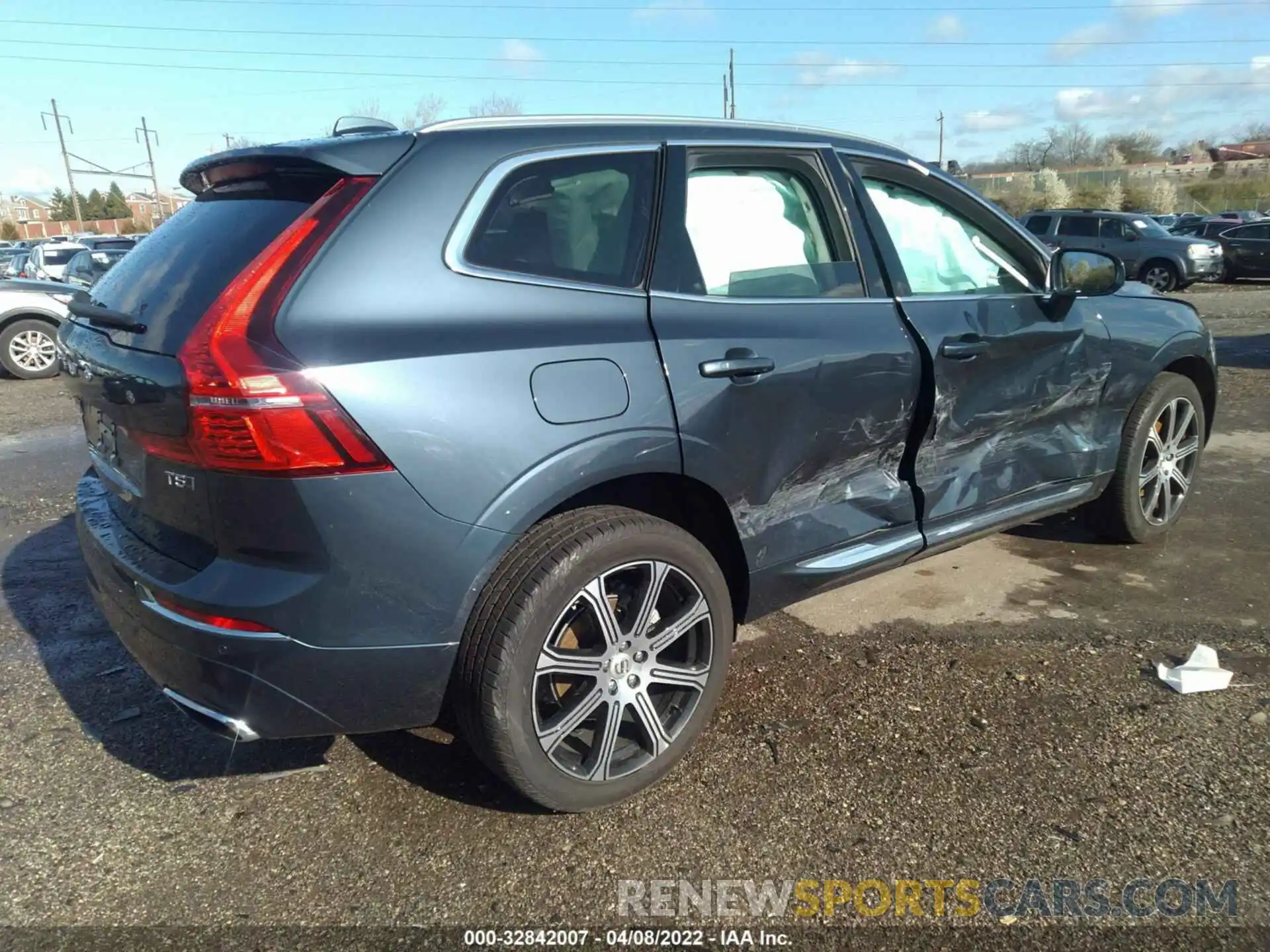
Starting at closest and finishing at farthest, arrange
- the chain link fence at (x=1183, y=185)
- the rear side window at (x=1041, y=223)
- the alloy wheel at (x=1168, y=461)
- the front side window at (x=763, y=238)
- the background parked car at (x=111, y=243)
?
the front side window at (x=763, y=238)
the alloy wheel at (x=1168, y=461)
the background parked car at (x=111, y=243)
the rear side window at (x=1041, y=223)
the chain link fence at (x=1183, y=185)

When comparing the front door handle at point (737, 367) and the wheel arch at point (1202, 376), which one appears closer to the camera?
the front door handle at point (737, 367)

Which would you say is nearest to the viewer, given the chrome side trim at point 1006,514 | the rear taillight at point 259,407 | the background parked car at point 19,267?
the rear taillight at point 259,407

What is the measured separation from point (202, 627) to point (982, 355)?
2695mm

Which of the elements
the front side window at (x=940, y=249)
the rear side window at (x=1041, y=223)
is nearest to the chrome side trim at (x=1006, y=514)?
the front side window at (x=940, y=249)

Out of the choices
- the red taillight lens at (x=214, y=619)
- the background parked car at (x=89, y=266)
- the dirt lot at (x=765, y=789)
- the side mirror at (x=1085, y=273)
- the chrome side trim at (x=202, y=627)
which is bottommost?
the dirt lot at (x=765, y=789)

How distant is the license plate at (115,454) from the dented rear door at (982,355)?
7.92 feet

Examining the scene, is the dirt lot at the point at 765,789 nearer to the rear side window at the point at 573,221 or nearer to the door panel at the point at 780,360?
the door panel at the point at 780,360


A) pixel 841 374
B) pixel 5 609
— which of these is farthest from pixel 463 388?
pixel 5 609

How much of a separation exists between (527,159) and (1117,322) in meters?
2.82

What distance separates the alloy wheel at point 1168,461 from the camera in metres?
4.47

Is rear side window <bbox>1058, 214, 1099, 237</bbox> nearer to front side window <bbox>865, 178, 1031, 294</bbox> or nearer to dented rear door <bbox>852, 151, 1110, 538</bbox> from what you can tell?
dented rear door <bbox>852, 151, 1110, 538</bbox>

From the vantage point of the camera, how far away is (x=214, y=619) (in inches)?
86.7

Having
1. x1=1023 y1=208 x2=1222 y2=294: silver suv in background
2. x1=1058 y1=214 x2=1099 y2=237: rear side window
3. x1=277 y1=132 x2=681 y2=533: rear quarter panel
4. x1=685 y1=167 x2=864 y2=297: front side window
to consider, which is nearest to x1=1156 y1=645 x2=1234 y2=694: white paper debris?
x1=685 y1=167 x2=864 y2=297: front side window

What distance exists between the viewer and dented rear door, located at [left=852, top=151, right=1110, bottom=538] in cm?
334
